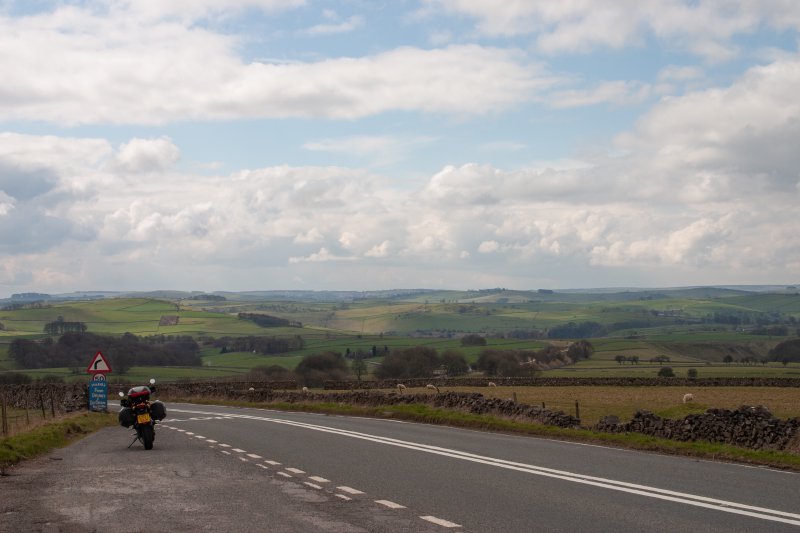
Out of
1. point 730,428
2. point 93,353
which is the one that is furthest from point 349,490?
point 93,353

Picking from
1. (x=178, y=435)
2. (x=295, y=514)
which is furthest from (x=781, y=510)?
(x=178, y=435)

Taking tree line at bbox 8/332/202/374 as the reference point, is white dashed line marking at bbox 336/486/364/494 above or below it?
above

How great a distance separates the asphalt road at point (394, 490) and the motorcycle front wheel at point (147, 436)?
418 mm

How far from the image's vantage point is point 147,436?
21.4 metres

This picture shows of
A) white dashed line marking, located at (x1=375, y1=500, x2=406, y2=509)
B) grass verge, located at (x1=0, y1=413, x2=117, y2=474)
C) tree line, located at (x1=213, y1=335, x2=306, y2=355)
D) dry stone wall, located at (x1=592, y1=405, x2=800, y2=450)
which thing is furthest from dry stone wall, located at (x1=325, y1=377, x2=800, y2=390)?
tree line, located at (x1=213, y1=335, x2=306, y2=355)

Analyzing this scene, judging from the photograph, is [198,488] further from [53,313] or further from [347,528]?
[53,313]

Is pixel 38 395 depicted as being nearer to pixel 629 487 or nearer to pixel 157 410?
pixel 157 410

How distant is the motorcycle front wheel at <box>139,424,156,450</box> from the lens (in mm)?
21406

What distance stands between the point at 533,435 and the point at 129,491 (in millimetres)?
13227

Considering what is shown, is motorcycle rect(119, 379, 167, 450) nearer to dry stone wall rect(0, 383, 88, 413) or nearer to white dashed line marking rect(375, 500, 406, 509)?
white dashed line marking rect(375, 500, 406, 509)

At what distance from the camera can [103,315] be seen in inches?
7303

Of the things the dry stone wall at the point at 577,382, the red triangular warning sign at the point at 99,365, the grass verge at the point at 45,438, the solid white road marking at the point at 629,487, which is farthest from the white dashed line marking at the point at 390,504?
the dry stone wall at the point at 577,382

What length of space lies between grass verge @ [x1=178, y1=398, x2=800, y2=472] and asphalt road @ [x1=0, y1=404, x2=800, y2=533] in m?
1.18

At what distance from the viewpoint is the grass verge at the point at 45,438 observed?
61.9ft
